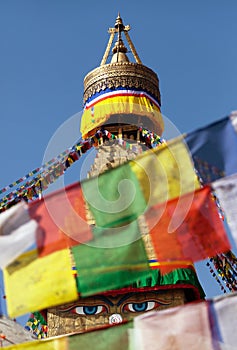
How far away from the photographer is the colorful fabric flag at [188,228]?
5422 mm

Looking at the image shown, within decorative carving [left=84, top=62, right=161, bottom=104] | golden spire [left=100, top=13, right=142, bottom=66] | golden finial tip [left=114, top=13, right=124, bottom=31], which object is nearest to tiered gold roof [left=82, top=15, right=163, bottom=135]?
decorative carving [left=84, top=62, right=161, bottom=104]

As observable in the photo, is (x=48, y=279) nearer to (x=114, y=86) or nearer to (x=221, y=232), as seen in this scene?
(x=221, y=232)

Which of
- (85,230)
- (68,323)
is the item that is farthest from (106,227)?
(68,323)

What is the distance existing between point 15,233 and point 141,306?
6.52 metres

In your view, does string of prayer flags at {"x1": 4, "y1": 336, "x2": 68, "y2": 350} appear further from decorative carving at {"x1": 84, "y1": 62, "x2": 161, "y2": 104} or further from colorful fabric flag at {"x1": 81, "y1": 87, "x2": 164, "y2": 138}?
decorative carving at {"x1": 84, "y1": 62, "x2": 161, "y2": 104}

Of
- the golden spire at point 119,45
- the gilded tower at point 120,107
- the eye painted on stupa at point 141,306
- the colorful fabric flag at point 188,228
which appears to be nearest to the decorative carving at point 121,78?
the gilded tower at point 120,107

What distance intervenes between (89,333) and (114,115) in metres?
11.2

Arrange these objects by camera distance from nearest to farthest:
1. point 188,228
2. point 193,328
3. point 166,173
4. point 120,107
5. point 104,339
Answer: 1. point 193,328
2. point 188,228
3. point 104,339
4. point 166,173
5. point 120,107

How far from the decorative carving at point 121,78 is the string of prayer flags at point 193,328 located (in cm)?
1183

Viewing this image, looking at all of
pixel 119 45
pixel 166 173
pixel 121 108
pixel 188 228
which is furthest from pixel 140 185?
pixel 119 45

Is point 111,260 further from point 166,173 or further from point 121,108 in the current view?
point 121,108

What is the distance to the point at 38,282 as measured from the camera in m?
5.58

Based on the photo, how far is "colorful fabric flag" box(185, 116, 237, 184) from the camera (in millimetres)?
5613

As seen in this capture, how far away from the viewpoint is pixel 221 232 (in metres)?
5.41
